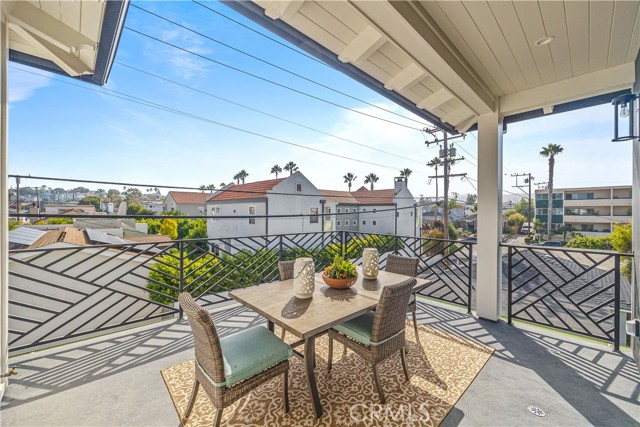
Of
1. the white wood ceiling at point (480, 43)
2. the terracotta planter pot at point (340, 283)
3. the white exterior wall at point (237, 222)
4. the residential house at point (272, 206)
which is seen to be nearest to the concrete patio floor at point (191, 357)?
the terracotta planter pot at point (340, 283)

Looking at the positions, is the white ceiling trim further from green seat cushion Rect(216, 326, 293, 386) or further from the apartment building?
the apartment building

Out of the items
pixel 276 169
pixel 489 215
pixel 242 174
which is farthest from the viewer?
pixel 276 169

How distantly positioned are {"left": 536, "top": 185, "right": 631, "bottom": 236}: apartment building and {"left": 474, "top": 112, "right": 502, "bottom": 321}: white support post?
13.4 m

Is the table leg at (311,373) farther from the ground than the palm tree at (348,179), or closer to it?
closer to it

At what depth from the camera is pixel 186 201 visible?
18.9m

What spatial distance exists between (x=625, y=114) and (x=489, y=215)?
1.34 metres

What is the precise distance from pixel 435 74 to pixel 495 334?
8.89ft

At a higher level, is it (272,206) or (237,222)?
(272,206)

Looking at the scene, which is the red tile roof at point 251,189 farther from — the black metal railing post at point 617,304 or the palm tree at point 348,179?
the palm tree at point 348,179

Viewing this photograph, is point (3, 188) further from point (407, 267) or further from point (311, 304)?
point (407, 267)

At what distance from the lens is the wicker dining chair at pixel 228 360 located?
4.15ft

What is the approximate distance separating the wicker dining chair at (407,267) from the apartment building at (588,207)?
1450 cm

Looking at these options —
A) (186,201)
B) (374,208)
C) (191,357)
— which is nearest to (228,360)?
(191,357)

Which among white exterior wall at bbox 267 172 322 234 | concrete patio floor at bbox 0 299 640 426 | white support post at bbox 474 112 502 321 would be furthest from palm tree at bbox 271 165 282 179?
concrete patio floor at bbox 0 299 640 426
